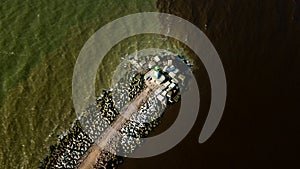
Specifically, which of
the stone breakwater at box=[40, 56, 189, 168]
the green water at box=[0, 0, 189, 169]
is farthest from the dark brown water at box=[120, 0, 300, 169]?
the green water at box=[0, 0, 189, 169]

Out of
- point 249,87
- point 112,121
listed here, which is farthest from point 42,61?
point 249,87

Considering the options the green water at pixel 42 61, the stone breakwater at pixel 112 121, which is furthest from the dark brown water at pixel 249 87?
the green water at pixel 42 61

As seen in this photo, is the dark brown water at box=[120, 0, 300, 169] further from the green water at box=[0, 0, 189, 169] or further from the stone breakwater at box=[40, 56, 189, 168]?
the green water at box=[0, 0, 189, 169]

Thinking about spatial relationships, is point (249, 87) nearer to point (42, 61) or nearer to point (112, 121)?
point (112, 121)

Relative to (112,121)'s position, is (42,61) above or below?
above

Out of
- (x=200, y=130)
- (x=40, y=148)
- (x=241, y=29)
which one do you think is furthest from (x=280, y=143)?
(x=40, y=148)

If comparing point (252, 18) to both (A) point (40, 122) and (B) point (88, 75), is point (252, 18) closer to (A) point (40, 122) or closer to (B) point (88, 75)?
(B) point (88, 75)

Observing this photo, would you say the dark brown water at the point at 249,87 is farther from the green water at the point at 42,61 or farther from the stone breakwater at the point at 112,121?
the green water at the point at 42,61
